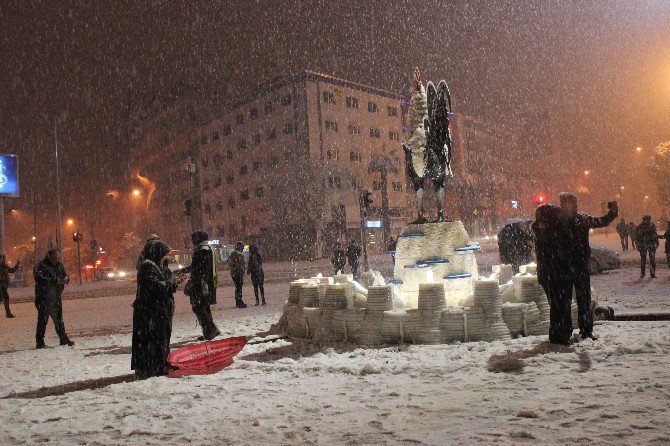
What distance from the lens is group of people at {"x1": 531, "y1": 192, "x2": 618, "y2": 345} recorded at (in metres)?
6.83

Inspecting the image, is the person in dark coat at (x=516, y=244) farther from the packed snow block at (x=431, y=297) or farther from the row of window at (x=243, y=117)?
the row of window at (x=243, y=117)

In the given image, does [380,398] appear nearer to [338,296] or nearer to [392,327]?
[392,327]

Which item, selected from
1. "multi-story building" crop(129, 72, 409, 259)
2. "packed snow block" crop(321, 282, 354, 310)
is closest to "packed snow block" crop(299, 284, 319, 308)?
"packed snow block" crop(321, 282, 354, 310)

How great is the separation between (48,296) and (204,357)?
4527 mm

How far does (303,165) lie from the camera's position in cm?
5022

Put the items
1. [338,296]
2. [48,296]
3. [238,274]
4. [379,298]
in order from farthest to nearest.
Result: 1. [238,274]
2. [48,296]
3. [338,296]
4. [379,298]

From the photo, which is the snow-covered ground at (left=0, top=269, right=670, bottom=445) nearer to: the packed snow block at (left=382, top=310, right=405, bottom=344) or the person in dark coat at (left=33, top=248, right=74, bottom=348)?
the packed snow block at (left=382, top=310, right=405, bottom=344)

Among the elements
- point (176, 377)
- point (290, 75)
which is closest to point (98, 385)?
point (176, 377)

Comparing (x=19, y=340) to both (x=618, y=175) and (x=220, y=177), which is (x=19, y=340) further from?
(x=618, y=175)

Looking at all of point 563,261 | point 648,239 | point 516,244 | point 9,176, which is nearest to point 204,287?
point 563,261

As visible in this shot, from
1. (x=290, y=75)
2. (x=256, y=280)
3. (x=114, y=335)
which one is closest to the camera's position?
(x=114, y=335)

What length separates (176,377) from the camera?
21.4 ft

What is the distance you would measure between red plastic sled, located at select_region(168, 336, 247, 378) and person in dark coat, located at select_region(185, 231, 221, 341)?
2101 millimetres

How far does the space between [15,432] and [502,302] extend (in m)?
6.39
